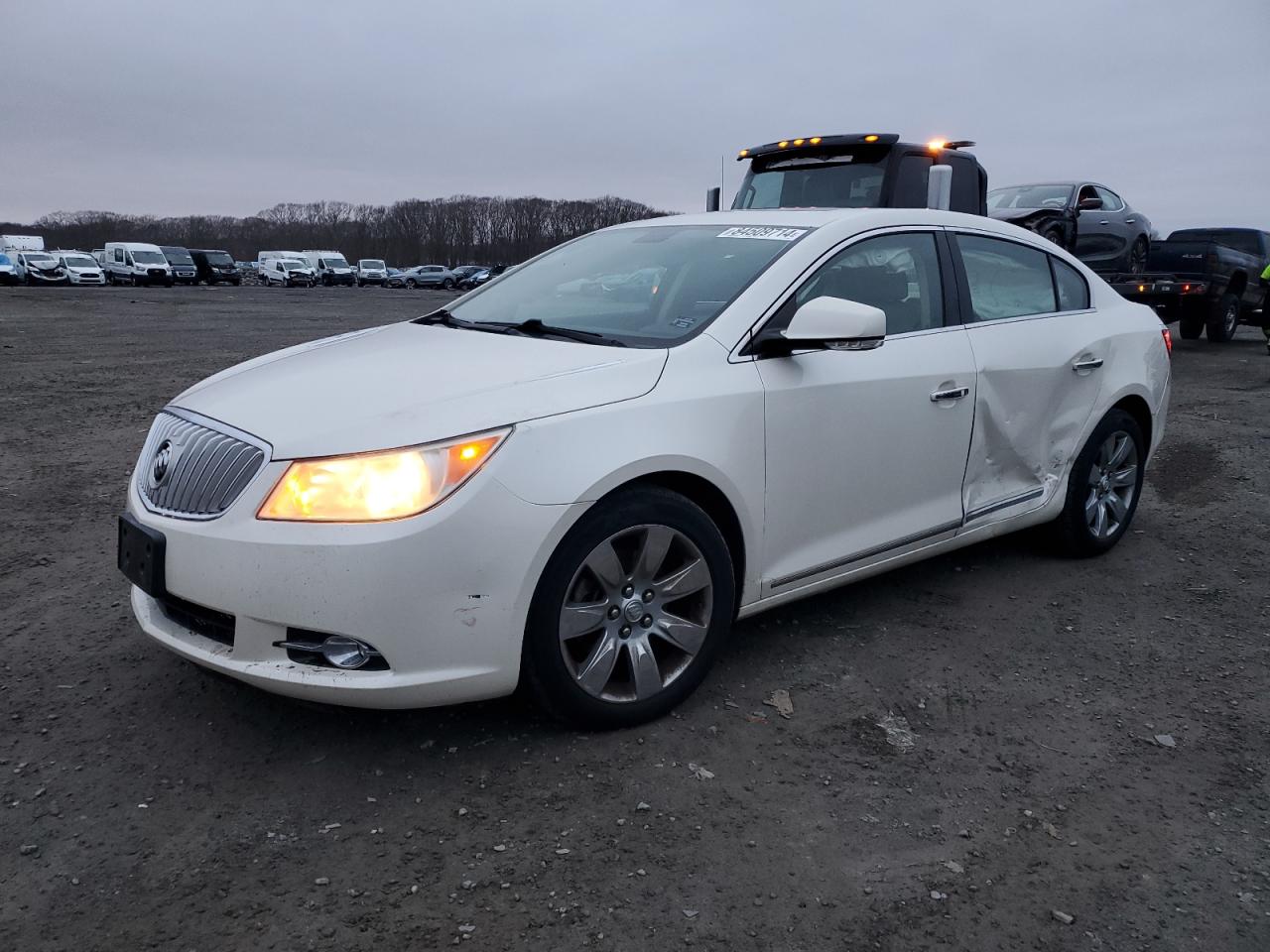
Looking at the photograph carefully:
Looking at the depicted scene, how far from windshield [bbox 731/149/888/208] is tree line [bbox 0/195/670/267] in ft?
251

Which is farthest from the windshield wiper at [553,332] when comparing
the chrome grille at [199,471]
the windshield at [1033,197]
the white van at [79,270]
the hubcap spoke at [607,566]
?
the white van at [79,270]

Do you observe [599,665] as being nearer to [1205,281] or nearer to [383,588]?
[383,588]

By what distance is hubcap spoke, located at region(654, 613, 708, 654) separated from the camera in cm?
315

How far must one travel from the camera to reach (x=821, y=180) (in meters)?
9.27

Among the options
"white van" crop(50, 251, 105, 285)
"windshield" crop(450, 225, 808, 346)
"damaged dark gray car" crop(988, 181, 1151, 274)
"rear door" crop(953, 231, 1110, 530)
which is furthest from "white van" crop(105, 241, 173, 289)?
"rear door" crop(953, 231, 1110, 530)

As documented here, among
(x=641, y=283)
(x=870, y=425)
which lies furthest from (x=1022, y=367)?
(x=641, y=283)

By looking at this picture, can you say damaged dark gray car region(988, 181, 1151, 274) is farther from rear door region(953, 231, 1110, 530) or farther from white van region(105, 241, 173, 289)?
white van region(105, 241, 173, 289)

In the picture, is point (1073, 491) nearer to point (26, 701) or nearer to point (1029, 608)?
point (1029, 608)

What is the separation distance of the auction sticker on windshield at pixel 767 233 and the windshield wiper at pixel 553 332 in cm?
77

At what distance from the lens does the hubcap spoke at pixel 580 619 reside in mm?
2895

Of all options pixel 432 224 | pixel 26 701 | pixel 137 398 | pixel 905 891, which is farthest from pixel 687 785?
pixel 432 224

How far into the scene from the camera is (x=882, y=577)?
464 cm

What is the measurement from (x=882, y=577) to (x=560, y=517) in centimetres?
230

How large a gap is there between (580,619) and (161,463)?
134cm
